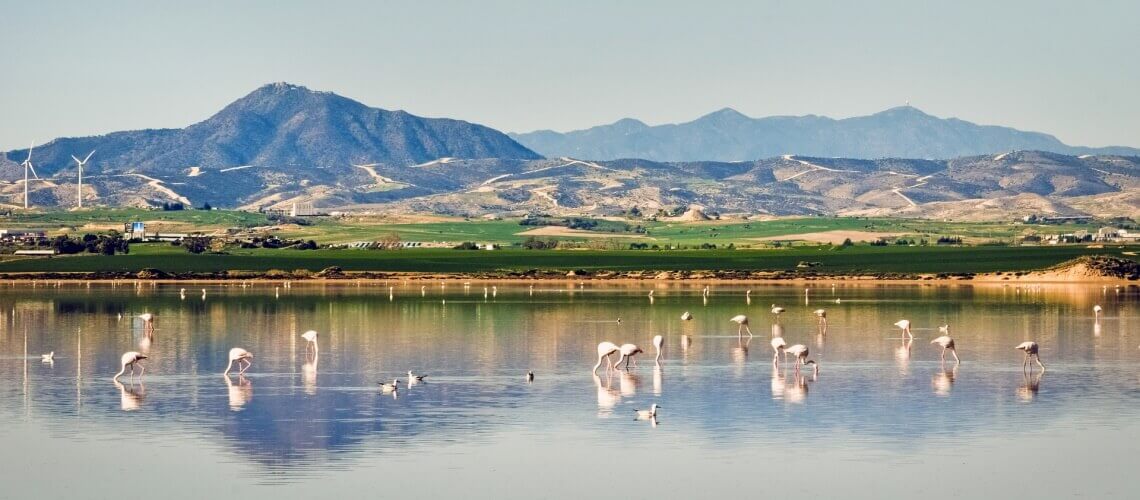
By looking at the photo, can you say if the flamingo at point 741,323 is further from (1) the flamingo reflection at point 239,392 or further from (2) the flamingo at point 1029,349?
(1) the flamingo reflection at point 239,392

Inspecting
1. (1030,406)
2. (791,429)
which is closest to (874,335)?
(1030,406)

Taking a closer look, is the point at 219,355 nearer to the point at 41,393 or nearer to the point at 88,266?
the point at 41,393

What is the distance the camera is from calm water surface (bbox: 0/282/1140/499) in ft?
97.7

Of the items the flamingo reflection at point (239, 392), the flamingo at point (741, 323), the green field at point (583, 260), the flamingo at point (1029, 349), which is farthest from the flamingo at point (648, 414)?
the green field at point (583, 260)

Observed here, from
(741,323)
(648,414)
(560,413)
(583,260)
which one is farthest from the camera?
(583,260)

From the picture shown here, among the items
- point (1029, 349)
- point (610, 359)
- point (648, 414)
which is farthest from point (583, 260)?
point (648, 414)

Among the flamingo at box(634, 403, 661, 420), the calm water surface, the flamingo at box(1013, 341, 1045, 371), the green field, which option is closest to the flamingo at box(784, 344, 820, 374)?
the calm water surface

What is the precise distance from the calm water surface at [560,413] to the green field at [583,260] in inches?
2721

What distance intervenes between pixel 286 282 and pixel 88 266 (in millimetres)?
25518

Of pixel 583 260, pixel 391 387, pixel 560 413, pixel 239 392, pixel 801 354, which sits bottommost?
pixel 560 413

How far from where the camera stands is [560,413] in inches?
1517

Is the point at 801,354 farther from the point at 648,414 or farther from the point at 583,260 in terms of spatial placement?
the point at 583,260

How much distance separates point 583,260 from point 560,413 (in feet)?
376

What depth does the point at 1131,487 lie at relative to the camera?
29.1 metres
